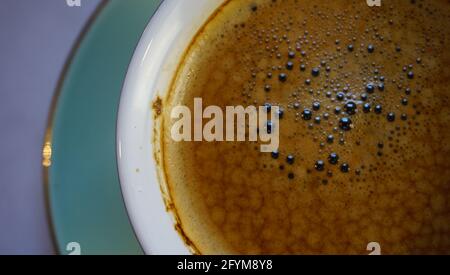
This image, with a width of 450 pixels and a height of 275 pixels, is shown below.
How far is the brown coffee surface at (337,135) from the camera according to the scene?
998 mm

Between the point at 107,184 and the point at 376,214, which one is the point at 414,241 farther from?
the point at 107,184

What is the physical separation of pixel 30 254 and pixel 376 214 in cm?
85

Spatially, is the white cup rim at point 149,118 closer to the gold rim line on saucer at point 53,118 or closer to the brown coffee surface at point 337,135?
the brown coffee surface at point 337,135

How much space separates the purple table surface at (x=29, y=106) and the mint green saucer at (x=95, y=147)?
53 millimetres

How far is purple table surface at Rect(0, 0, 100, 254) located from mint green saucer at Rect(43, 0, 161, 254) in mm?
53

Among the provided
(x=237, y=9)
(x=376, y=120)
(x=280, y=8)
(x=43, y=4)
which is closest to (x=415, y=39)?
(x=376, y=120)

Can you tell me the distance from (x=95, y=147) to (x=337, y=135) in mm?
577

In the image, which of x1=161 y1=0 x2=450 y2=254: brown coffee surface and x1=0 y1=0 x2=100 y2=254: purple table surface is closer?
x1=161 y1=0 x2=450 y2=254: brown coffee surface

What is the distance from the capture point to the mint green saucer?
1053 millimetres

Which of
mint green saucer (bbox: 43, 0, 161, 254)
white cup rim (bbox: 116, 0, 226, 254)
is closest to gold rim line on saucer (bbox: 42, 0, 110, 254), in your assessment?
mint green saucer (bbox: 43, 0, 161, 254)
